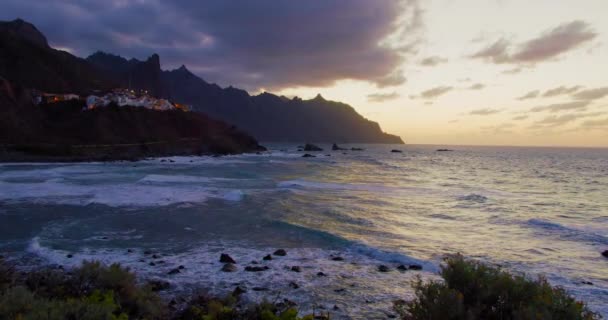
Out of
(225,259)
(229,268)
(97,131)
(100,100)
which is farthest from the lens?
(100,100)

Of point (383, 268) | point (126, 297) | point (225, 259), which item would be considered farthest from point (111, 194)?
point (383, 268)

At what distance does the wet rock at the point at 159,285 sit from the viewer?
27.5 feet

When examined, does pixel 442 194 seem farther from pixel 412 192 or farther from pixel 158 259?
pixel 158 259

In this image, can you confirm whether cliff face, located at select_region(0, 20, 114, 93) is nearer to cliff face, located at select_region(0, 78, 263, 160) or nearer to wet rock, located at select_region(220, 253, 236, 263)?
cliff face, located at select_region(0, 78, 263, 160)

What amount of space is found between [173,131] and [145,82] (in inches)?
4239

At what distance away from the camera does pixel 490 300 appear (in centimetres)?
547

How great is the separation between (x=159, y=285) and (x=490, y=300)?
6472 mm

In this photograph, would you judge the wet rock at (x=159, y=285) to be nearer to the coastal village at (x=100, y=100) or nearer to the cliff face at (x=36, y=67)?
the coastal village at (x=100, y=100)

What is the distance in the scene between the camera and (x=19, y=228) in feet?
46.5

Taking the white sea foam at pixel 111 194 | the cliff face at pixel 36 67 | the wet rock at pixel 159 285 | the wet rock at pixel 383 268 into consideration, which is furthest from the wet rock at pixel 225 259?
the cliff face at pixel 36 67

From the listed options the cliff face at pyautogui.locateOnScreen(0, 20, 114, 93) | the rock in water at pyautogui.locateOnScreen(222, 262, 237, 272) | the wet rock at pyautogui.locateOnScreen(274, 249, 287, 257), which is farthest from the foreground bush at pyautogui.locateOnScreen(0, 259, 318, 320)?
the cliff face at pyautogui.locateOnScreen(0, 20, 114, 93)

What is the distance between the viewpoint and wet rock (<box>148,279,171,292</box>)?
8385mm

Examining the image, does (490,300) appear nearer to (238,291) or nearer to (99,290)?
(238,291)

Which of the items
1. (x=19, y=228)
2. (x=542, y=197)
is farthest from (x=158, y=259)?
(x=542, y=197)
